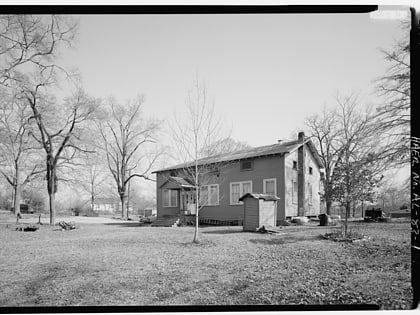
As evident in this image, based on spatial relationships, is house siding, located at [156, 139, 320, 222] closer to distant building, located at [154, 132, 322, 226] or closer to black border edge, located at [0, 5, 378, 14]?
distant building, located at [154, 132, 322, 226]

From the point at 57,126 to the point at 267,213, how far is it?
4497mm

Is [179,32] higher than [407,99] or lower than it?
higher

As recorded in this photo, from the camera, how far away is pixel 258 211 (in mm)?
6598

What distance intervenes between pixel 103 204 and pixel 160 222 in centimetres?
381

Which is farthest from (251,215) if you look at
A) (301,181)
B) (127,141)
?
(127,141)

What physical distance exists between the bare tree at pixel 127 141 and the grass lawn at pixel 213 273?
53.4 inches

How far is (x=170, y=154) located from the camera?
18.6ft

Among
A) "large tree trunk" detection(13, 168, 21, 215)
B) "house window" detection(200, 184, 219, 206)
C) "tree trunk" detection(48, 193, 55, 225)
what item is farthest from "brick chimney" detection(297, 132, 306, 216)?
"large tree trunk" detection(13, 168, 21, 215)

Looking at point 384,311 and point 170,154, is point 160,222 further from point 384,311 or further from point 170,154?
point 384,311

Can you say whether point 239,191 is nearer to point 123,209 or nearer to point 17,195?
point 123,209

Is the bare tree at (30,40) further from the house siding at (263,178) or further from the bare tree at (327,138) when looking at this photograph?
the bare tree at (327,138)

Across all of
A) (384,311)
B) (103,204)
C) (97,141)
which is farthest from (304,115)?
(103,204)

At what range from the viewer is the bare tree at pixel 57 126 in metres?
4.82

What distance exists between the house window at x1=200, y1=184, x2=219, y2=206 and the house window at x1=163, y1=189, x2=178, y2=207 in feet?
6.98
